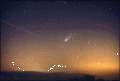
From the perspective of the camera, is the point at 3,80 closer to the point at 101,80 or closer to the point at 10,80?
the point at 10,80

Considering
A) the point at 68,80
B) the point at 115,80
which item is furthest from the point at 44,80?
the point at 115,80

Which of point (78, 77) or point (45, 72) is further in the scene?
point (45, 72)

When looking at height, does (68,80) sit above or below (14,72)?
below

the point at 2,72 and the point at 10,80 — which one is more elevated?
the point at 2,72

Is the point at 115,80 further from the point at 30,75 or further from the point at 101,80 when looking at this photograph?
the point at 30,75

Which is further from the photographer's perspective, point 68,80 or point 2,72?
point 2,72

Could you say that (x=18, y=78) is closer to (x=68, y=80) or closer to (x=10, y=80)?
(x=10, y=80)

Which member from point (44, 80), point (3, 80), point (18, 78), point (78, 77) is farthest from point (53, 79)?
point (3, 80)
